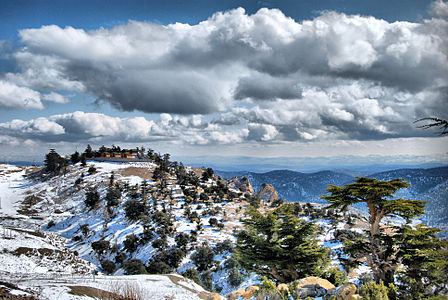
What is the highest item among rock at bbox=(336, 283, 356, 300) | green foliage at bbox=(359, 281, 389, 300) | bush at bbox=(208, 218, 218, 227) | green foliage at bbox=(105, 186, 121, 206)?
green foliage at bbox=(359, 281, 389, 300)

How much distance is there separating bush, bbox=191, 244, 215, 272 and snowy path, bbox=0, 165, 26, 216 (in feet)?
189

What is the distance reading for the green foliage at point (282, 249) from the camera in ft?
61.9

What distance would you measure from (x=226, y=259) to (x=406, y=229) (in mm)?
37412

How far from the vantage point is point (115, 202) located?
7350 centimetres

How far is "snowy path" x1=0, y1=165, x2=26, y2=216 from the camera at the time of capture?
75863 millimetres

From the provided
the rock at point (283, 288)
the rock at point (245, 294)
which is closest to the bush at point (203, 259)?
the rock at point (245, 294)

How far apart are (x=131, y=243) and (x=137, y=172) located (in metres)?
53.0

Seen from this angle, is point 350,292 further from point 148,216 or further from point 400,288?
point 148,216

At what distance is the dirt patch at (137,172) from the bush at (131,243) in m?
43.7

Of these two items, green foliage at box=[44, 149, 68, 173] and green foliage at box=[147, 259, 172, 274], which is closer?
Answer: green foliage at box=[147, 259, 172, 274]

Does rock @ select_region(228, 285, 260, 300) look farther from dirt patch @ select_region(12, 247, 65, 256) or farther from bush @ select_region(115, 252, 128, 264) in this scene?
bush @ select_region(115, 252, 128, 264)

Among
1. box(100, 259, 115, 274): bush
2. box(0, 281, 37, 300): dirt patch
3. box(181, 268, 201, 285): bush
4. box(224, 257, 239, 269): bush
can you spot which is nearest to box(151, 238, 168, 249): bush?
box(100, 259, 115, 274): bush

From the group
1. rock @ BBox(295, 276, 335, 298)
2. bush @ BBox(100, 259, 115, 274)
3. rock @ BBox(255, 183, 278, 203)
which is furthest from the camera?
rock @ BBox(255, 183, 278, 203)

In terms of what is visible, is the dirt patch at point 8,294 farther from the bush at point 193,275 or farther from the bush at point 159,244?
the bush at point 159,244
